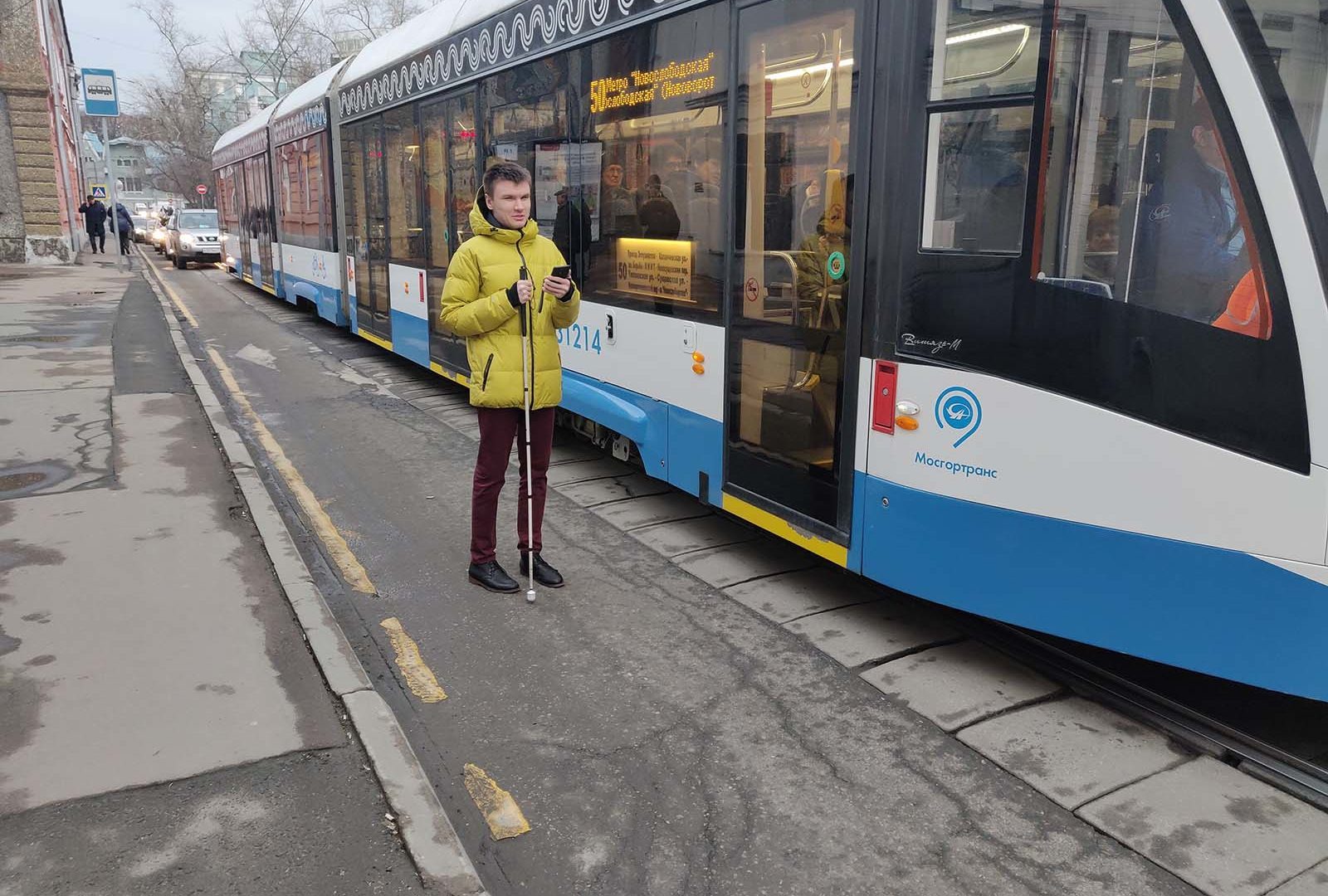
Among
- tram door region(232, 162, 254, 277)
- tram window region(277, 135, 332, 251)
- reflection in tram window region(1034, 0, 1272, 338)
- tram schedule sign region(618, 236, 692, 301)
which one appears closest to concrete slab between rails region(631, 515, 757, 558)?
tram schedule sign region(618, 236, 692, 301)

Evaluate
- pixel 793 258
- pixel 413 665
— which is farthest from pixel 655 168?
pixel 413 665

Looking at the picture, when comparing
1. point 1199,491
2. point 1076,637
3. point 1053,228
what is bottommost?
point 1076,637

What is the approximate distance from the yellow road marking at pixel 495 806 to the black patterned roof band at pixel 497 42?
153 inches

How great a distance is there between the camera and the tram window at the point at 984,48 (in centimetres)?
345

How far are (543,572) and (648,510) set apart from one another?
4.57ft

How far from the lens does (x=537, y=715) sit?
150 inches

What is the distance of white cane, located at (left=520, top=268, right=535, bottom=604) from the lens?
4660 mm

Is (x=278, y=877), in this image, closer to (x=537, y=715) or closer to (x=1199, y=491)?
(x=537, y=715)

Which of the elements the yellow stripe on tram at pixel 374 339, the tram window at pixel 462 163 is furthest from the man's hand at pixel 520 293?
the yellow stripe on tram at pixel 374 339

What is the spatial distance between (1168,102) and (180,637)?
436cm

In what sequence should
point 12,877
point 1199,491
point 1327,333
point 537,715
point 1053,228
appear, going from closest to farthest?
1. point 12,877
2. point 1327,333
3. point 1199,491
4. point 1053,228
5. point 537,715

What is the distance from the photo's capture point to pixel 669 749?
3.58 metres

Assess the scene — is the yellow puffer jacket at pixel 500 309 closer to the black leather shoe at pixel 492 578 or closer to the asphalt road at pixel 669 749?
the black leather shoe at pixel 492 578

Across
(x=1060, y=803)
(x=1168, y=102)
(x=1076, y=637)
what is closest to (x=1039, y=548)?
(x=1076, y=637)
